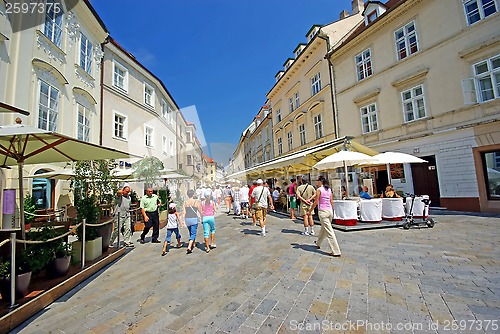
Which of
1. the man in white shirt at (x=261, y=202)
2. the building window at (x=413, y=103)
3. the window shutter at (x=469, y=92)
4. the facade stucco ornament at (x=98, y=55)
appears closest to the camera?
the man in white shirt at (x=261, y=202)

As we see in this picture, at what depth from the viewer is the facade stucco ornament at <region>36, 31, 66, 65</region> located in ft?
28.8

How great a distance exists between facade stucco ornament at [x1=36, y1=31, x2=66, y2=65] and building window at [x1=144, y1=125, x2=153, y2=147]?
7184 millimetres

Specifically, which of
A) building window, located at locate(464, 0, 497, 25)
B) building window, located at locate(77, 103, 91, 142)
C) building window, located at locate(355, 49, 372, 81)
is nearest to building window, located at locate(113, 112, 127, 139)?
building window, located at locate(77, 103, 91, 142)

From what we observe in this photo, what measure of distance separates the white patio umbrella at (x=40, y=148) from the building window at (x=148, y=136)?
11.2m

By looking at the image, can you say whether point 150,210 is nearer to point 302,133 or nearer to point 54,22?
point 54,22

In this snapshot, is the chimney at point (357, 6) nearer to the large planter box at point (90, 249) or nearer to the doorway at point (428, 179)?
the doorway at point (428, 179)

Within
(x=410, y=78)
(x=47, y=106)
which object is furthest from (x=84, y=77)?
(x=410, y=78)

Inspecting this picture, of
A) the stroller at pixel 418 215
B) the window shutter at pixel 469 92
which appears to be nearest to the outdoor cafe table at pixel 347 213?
the stroller at pixel 418 215

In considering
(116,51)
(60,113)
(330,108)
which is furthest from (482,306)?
(116,51)

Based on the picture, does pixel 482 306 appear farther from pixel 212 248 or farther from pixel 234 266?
pixel 212 248

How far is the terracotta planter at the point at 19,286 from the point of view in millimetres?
3230

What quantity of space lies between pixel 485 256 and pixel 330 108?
→ 14.4 metres

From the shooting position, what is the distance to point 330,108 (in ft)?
57.5

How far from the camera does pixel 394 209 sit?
8.37 m
